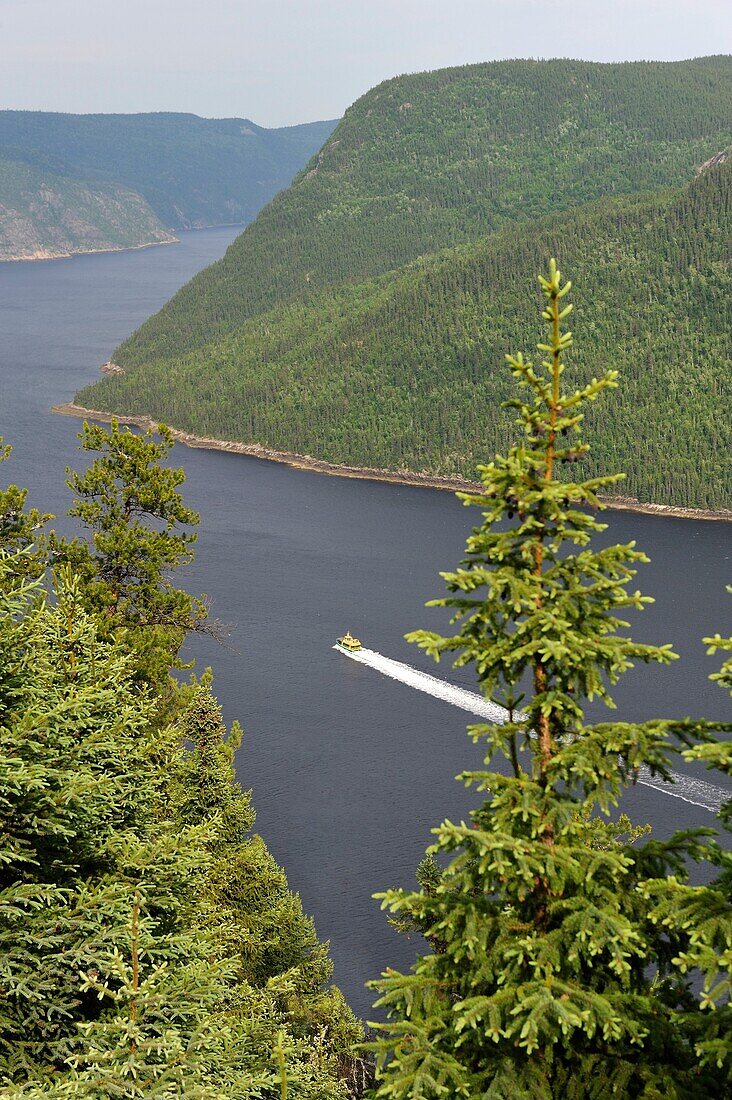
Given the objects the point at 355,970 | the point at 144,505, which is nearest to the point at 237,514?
the point at 355,970

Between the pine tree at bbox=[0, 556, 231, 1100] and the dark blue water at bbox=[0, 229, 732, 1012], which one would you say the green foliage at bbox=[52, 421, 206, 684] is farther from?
the dark blue water at bbox=[0, 229, 732, 1012]

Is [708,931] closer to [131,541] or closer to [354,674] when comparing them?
[131,541]

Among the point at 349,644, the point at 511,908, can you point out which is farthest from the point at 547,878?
the point at 349,644

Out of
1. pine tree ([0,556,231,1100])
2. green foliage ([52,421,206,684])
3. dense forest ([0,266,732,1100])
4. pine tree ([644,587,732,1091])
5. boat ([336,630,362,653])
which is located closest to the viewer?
pine tree ([644,587,732,1091])

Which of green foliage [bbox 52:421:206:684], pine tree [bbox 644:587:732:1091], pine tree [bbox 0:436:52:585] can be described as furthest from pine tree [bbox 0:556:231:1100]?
green foliage [bbox 52:421:206:684]

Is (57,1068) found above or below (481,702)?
above

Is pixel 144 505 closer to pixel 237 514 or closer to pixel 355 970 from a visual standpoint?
pixel 355 970
